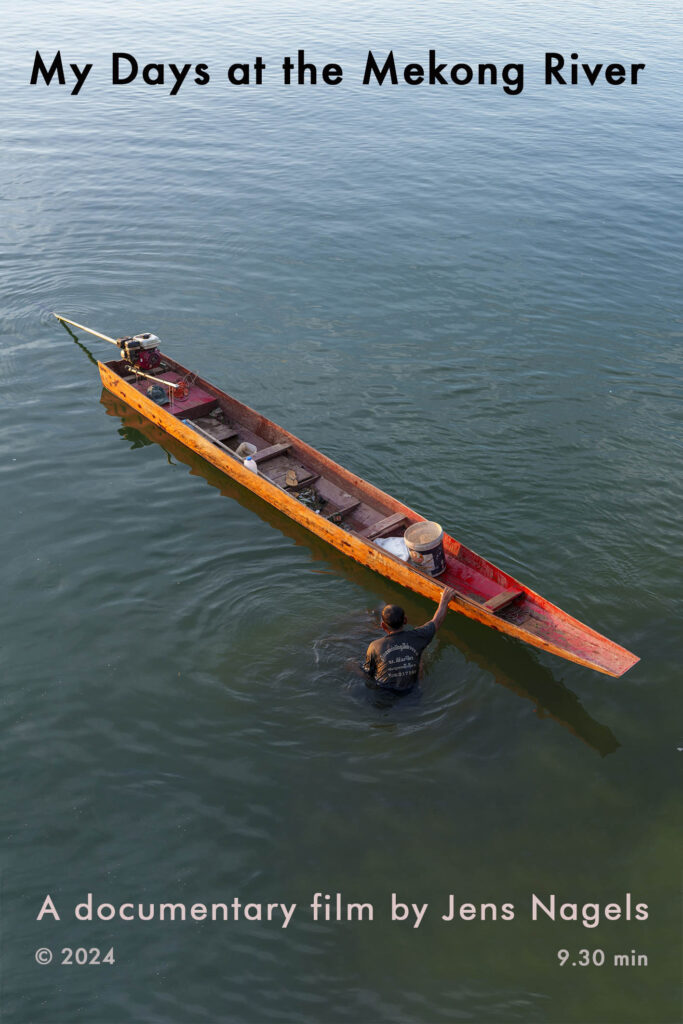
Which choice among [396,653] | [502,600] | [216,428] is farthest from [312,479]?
[396,653]

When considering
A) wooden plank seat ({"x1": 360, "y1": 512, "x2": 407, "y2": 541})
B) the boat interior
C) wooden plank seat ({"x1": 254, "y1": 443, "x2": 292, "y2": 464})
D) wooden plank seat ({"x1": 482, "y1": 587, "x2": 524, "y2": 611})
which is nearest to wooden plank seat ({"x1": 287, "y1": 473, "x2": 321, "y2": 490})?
the boat interior

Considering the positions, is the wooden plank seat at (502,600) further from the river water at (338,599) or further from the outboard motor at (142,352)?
the outboard motor at (142,352)

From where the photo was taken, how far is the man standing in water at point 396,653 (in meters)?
10.9

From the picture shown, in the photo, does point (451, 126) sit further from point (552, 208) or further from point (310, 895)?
point (310, 895)

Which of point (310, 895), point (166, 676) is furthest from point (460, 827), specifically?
point (166, 676)

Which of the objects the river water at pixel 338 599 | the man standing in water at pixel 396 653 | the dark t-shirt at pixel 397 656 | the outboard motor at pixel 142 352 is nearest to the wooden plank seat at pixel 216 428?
the river water at pixel 338 599

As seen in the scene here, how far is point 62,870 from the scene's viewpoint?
9.39 metres

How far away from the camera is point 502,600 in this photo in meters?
12.2

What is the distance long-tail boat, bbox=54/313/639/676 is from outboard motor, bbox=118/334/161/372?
25 mm

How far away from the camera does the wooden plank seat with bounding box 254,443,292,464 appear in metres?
15.6

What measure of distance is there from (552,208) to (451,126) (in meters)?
11.3

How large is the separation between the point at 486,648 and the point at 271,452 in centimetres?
606

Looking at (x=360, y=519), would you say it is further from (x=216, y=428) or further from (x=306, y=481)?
(x=216, y=428)

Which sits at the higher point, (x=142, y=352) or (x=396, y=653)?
(x=142, y=352)
